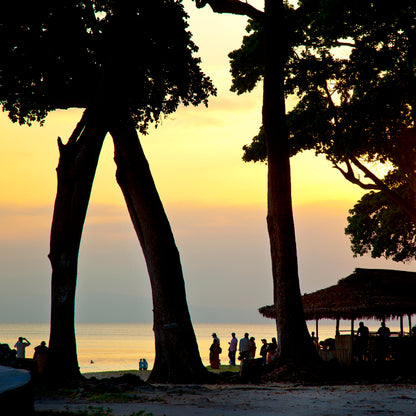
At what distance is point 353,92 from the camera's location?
23.7 metres

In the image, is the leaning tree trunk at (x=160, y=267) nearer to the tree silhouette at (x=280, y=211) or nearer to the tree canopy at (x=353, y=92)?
the tree silhouette at (x=280, y=211)

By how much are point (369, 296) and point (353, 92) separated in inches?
301

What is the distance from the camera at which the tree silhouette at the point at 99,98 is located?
15.2 meters

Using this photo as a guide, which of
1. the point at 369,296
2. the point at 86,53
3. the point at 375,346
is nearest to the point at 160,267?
the point at 86,53

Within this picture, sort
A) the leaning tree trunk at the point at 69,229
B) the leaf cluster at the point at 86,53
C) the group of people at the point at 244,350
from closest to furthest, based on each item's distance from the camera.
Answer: the leaning tree trunk at the point at 69,229 → the leaf cluster at the point at 86,53 → the group of people at the point at 244,350

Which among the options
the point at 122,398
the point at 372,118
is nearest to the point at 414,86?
the point at 372,118

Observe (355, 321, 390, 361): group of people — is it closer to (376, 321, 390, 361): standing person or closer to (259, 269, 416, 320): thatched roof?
(376, 321, 390, 361): standing person

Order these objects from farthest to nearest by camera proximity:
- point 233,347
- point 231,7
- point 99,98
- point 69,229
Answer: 1. point 233,347
2. point 231,7
3. point 99,98
4. point 69,229

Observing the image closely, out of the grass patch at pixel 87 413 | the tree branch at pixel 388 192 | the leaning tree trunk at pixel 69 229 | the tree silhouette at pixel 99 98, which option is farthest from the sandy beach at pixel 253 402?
the tree branch at pixel 388 192

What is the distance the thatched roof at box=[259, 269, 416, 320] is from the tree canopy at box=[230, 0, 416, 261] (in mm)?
3789

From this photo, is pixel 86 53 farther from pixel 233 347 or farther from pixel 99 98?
pixel 233 347

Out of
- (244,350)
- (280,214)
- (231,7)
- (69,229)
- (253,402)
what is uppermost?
(231,7)

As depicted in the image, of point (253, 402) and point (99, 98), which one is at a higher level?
point (99, 98)

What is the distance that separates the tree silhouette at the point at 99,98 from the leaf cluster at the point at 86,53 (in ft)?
0.09
